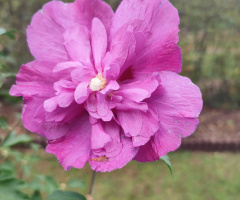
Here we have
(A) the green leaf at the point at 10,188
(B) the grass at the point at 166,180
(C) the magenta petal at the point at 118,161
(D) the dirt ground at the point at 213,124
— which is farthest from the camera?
(D) the dirt ground at the point at 213,124

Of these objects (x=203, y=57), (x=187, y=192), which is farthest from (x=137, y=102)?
(x=203, y=57)

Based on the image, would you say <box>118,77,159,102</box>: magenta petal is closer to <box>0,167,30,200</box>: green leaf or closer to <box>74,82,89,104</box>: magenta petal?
<box>74,82,89,104</box>: magenta petal

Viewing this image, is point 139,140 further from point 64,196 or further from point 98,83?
point 64,196

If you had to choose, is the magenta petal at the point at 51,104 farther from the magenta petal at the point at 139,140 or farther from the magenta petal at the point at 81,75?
the magenta petal at the point at 139,140

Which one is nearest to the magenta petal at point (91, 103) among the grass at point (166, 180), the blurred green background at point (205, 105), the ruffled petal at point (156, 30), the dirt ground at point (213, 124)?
the ruffled petal at point (156, 30)

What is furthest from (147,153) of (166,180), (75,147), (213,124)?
(213,124)

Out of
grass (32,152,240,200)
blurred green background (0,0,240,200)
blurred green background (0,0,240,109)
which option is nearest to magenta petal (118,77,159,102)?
blurred green background (0,0,240,200)
